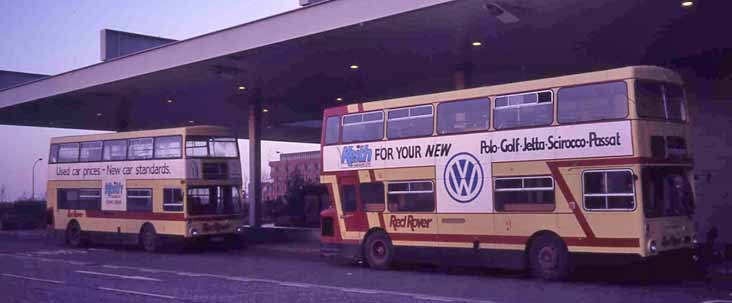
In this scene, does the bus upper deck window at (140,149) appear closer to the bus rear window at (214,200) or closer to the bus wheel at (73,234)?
the bus rear window at (214,200)

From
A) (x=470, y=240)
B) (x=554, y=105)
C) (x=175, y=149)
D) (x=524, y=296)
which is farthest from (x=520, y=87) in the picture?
(x=175, y=149)

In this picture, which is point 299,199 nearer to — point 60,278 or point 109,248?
point 109,248

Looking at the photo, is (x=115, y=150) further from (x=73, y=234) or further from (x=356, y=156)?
(x=356, y=156)

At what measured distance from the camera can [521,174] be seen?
54.5 ft

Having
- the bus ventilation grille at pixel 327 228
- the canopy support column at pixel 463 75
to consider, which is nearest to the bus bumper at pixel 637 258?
the bus ventilation grille at pixel 327 228

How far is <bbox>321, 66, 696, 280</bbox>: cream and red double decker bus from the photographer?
14.9 m

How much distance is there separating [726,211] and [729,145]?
1865 millimetres

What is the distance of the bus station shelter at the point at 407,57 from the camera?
60.1ft

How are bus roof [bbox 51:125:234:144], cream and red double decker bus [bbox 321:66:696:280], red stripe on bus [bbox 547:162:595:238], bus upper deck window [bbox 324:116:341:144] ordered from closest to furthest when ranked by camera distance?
cream and red double decker bus [bbox 321:66:696:280]
red stripe on bus [bbox 547:162:595:238]
bus upper deck window [bbox 324:116:341:144]
bus roof [bbox 51:125:234:144]

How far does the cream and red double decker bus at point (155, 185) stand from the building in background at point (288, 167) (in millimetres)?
63498

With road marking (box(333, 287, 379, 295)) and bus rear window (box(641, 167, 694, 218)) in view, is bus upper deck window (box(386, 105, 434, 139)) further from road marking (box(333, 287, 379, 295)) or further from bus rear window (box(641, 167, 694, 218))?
bus rear window (box(641, 167, 694, 218))

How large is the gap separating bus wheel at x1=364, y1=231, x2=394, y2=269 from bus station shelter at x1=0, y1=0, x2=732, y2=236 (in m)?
5.25

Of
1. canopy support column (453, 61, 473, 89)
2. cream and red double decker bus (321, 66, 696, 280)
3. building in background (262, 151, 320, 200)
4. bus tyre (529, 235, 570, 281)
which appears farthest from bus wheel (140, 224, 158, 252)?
building in background (262, 151, 320, 200)

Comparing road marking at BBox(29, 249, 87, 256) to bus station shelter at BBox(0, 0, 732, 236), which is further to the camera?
road marking at BBox(29, 249, 87, 256)
